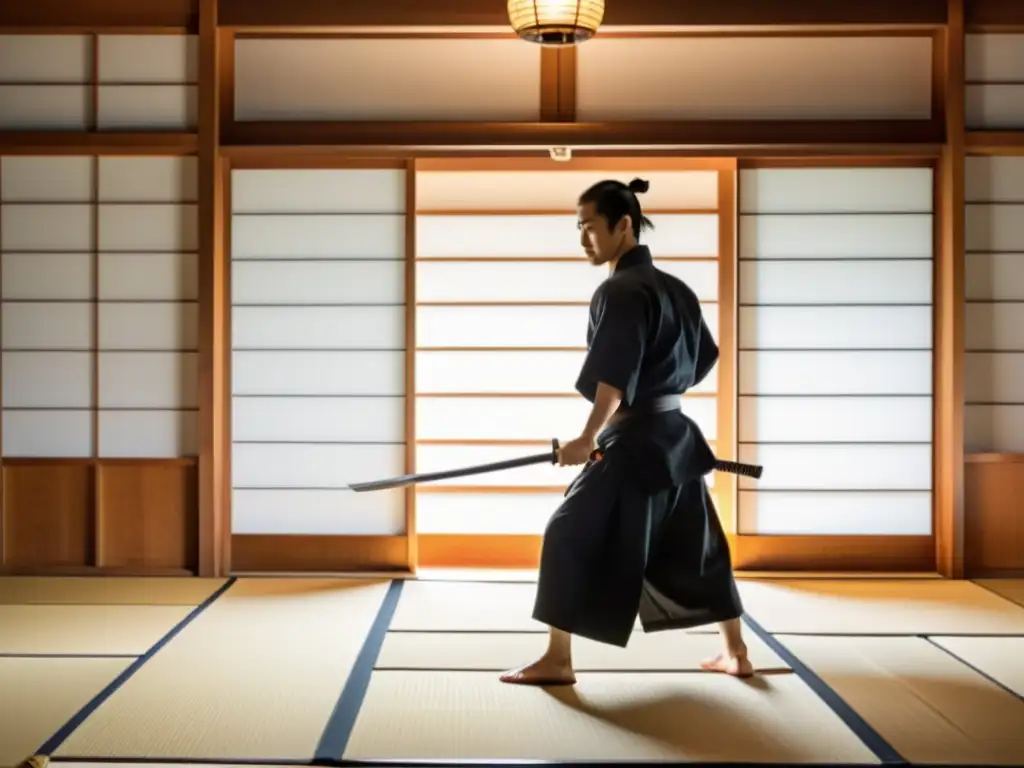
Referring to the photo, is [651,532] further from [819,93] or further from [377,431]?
[819,93]

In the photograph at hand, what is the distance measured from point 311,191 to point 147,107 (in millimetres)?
770

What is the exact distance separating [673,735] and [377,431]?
2472mm

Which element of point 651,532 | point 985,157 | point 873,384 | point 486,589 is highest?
point 985,157

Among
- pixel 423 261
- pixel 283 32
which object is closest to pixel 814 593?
pixel 423 261

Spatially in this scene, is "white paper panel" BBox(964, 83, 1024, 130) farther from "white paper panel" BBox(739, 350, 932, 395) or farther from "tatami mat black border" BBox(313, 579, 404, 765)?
"tatami mat black border" BBox(313, 579, 404, 765)

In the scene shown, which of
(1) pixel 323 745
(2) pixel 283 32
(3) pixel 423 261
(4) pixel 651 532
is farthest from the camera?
(3) pixel 423 261

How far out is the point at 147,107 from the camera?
484 centimetres

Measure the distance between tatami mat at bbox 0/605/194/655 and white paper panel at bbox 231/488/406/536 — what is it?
2.52 ft

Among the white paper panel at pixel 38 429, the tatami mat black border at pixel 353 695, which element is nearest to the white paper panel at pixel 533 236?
the white paper panel at pixel 38 429

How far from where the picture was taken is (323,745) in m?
2.61

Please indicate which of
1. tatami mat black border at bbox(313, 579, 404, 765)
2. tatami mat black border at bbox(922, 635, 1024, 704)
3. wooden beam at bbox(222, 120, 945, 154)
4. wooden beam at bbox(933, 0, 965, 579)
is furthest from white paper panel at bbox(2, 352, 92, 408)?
wooden beam at bbox(933, 0, 965, 579)

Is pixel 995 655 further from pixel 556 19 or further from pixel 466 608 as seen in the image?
pixel 556 19

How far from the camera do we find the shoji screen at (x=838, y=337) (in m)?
4.90

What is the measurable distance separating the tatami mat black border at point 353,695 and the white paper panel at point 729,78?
2283mm
